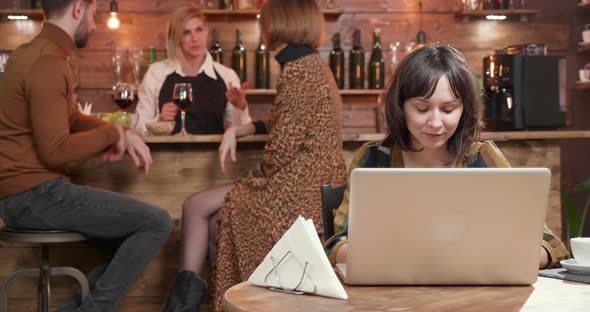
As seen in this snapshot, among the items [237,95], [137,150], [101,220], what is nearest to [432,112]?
[101,220]

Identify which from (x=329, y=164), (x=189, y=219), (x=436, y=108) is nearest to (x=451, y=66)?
(x=436, y=108)

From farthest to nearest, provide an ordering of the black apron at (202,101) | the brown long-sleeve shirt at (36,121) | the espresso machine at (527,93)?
the black apron at (202,101), the espresso machine at (527,93), the brown long-sleeve shirt at (36,121)

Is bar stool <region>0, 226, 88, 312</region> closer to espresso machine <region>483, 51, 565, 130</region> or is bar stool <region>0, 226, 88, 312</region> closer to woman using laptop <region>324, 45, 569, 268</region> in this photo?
woman using laptop <region>324, 45, 569, 268</region>

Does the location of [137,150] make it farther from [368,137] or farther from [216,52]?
[216,52]

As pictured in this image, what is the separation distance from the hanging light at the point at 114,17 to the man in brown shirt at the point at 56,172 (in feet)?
7.59

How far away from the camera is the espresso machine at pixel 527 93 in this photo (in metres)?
3.72

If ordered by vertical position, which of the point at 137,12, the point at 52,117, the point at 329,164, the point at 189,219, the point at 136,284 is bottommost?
the point at 136,284

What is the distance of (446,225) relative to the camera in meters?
1.31

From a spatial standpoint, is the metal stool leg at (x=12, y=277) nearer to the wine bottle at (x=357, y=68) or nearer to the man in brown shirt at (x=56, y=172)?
the man in brown shirt at (x=56, y=172)

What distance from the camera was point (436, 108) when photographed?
1.75 meters

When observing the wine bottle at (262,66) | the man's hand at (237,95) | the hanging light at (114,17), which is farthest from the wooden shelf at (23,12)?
the man's hand at (237,95)

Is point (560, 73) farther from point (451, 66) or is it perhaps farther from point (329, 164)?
point (451, 66)

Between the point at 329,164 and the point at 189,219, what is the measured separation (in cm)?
59

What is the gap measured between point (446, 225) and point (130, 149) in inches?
77.6
